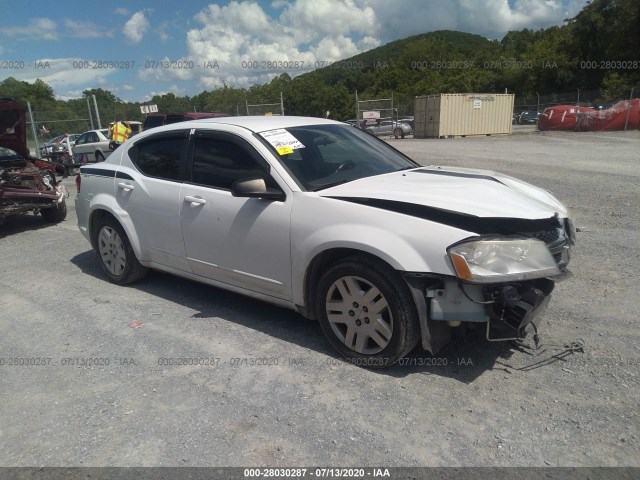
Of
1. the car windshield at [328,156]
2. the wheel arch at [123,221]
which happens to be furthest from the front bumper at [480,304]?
the wheel arch at [123,221]

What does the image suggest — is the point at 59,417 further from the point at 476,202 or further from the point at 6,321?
the point at 476,202

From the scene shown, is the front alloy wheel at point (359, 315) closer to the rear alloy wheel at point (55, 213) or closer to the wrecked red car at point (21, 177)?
the wrecked red car at point (21, 177)

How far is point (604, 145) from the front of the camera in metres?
18.8

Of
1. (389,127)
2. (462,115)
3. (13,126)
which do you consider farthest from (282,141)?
(389,127)

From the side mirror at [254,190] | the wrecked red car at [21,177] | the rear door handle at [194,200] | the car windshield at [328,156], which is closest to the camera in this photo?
the side mirror at [254,190]

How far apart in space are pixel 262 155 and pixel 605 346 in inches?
114

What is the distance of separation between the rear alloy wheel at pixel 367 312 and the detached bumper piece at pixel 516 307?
49 cm

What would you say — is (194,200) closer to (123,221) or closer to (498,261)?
(123,221)

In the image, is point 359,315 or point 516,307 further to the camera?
point 359,315

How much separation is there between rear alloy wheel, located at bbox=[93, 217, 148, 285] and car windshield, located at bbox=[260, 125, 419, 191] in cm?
208

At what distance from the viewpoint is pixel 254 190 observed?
353 cm

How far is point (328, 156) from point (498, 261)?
68.6 inches

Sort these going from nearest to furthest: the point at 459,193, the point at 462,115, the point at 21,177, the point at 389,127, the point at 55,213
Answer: the point at 459,193
the point at 21,177
the point at 55,213
the point at 462,115
the point at 389,127

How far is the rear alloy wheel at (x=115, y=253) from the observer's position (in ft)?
16.4
